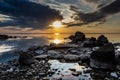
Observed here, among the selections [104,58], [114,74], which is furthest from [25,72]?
[114,74]

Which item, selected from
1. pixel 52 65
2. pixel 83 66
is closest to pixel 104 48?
pixel 83 66

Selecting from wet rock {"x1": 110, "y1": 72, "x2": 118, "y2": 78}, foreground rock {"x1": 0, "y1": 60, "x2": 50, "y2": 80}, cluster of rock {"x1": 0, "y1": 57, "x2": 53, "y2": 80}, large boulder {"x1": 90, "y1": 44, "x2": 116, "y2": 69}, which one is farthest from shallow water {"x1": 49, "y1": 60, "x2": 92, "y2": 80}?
wet rock {"x1": 110, "y1": 72, "x2": 118, "y2": 78}

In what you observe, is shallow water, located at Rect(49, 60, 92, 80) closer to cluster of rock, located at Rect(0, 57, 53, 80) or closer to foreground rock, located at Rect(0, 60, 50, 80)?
cluster of rock, located at Rect(0, 57, 53, 80)

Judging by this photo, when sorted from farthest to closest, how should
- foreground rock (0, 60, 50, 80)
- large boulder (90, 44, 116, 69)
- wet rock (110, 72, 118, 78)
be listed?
large boulder (90, 44, 116, 69), foreground rock (0, 60, 50, 80), wet rock (110, 72, 118, 78)

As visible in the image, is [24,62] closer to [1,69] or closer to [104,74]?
Result: [1,69]

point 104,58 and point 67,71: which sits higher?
point 104,58

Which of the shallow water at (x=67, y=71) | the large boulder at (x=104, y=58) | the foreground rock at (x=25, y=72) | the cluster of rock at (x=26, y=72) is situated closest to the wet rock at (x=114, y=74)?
the large boulder at (x=104, y=58)

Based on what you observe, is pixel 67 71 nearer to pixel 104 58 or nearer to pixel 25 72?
pixel 104 58

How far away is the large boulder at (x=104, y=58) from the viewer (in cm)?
3494

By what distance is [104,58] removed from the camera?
115 feet

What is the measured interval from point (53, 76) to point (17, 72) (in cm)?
624

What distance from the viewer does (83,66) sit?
38156mm

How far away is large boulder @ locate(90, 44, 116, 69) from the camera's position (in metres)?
34.9

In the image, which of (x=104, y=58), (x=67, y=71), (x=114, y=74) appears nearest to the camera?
(x=114, y=74)
